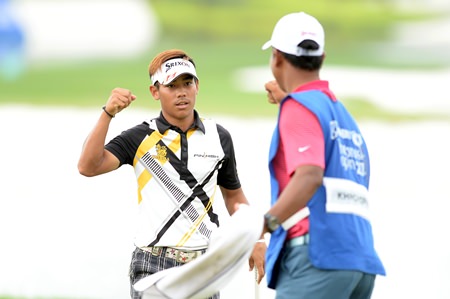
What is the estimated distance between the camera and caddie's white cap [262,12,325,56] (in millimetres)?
4086

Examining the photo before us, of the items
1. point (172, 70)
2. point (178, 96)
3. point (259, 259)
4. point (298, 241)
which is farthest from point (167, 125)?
point (298, 241)

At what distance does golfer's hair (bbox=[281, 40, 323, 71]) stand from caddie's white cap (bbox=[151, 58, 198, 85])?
108 cm

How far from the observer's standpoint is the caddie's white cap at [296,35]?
4.09 metres

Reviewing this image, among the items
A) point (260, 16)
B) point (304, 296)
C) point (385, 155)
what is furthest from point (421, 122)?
point (304, 296)

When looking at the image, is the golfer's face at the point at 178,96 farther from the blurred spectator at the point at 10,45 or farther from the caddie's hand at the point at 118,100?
the blurred spectator at the point at 10,45

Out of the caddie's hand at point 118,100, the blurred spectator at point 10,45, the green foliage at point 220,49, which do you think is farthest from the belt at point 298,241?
the blurred spectator at point 10,45

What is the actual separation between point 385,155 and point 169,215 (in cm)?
402

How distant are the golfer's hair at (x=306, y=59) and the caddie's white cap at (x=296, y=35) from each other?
12 mm

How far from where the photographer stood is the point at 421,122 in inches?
345

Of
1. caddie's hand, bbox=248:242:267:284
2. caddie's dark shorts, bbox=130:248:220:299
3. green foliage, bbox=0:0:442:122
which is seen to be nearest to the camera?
caddie's dark shorts, bbox=130:248:220:299

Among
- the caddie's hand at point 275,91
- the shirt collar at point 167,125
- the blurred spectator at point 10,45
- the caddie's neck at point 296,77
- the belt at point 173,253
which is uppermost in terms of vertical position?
the blurred spectator at point 10,45

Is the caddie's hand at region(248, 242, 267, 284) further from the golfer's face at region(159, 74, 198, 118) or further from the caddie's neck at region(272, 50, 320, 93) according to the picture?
the caddie's neck at region(272, 50, 320, 93)

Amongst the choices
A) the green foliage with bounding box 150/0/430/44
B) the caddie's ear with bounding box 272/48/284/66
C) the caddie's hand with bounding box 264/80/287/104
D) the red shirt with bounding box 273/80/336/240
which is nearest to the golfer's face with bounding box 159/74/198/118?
the caddie's hand with bounding box 264/80/287/104

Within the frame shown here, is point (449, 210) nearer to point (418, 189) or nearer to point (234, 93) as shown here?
point (418, 189)
